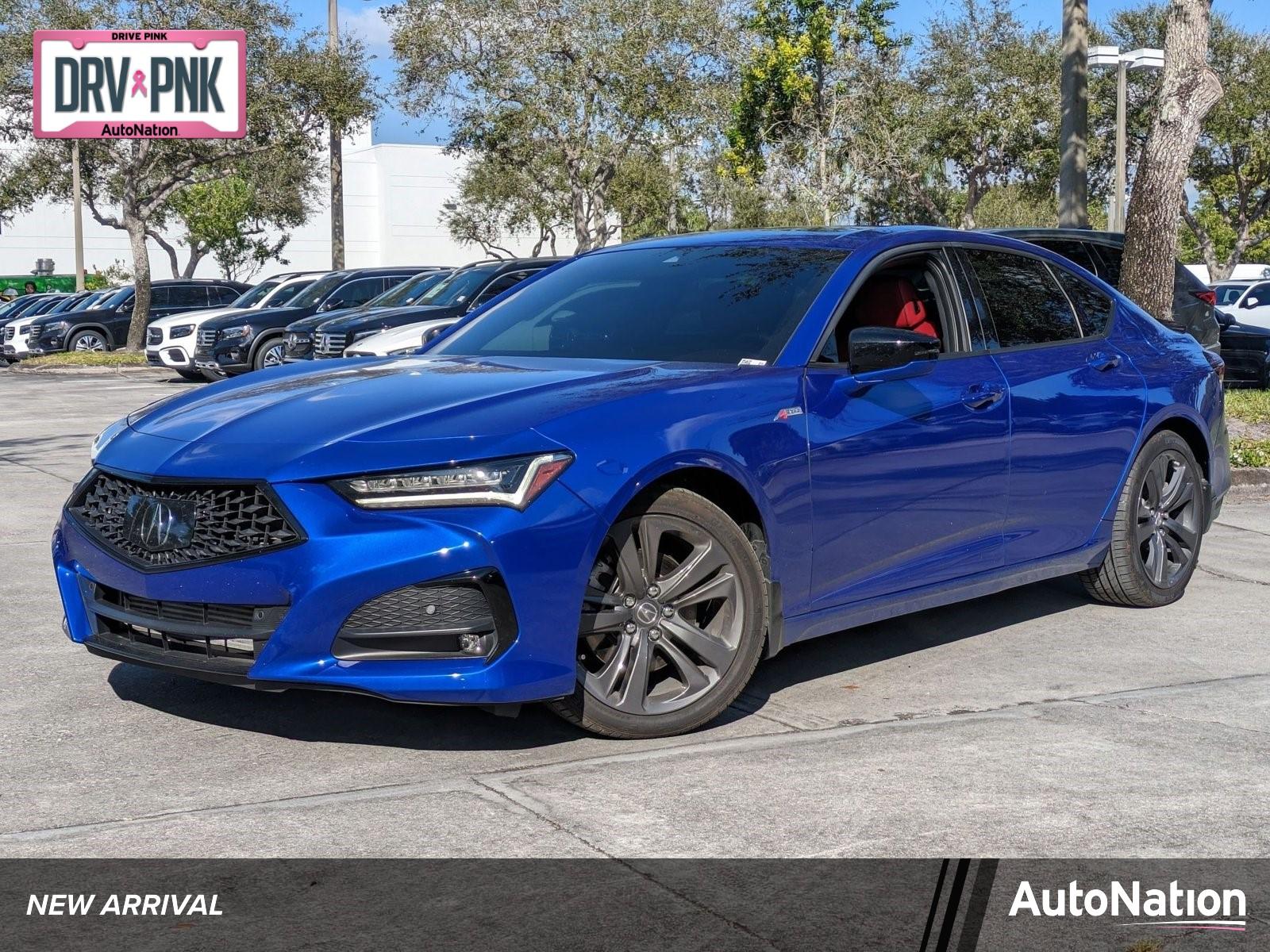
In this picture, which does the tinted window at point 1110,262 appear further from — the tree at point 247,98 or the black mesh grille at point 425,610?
the tree at point 247,98

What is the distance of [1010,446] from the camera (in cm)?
607

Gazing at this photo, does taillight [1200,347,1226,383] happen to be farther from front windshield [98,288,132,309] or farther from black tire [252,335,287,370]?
front windshield [98,288,132,309]

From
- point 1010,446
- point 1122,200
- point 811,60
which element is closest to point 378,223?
point 811,60

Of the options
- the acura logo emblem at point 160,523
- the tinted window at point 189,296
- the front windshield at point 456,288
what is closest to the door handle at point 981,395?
the acura logo emblem at point 160,523

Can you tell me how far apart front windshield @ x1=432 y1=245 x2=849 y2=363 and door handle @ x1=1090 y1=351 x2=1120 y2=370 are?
142 cm

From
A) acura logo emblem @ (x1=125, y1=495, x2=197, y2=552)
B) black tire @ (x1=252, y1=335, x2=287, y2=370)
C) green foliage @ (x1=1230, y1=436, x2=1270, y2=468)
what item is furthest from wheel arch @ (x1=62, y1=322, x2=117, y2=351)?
acura logo emblem @ (x1=125, y1=495, x2=197, y2=552)

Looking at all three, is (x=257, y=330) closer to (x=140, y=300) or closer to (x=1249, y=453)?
(x=140, y=300)

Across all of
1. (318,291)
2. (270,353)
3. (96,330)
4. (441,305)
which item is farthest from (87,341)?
(441,305)

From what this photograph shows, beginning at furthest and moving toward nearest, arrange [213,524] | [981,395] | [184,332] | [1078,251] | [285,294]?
[285,294], [184,332], [1078,251], [981,395], [213,524]

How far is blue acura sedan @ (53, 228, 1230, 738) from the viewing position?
4.42m

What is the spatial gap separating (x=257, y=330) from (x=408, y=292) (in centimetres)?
→ 321

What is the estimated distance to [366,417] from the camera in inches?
185

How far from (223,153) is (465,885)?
30674mm

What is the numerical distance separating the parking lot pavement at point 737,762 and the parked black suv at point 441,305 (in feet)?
38.5
